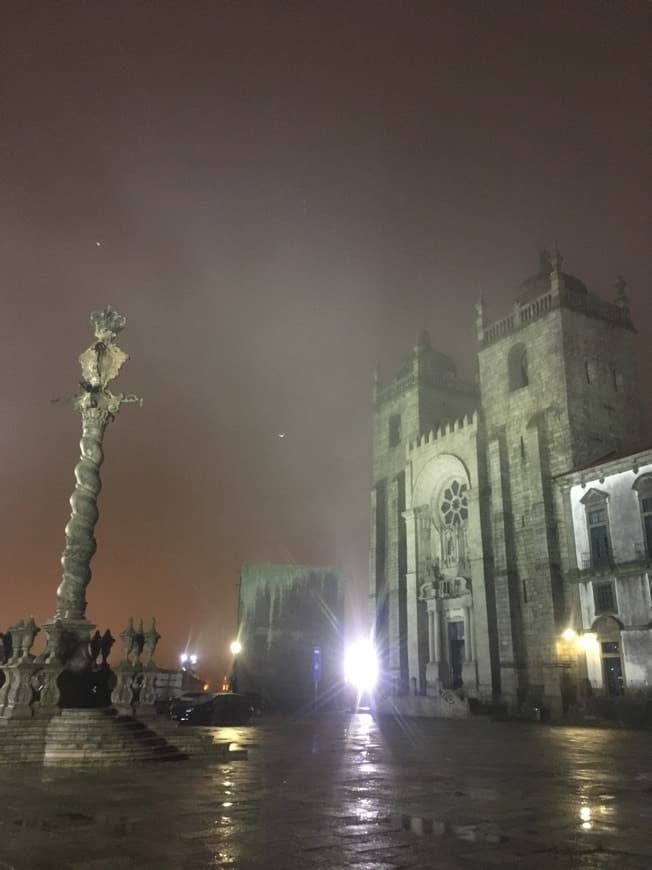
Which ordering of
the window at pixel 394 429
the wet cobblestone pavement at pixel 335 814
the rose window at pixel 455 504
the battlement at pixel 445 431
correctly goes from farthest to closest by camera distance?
the window at pixel 394 429
the rose window at pixel 455 504
the battlement at pixel 445 431
the wet cobblestone pavement at pixel 335 814

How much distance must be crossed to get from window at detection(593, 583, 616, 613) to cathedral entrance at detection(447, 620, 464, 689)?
33.3ft

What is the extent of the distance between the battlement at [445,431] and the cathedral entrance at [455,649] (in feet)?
37.9

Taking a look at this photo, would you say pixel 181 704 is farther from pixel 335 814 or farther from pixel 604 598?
pixel 335 814

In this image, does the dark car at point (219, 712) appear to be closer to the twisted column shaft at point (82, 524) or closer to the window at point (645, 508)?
the twisted column shaft at point (82, 524)

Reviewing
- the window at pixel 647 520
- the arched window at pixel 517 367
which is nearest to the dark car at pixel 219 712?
the window at pixel 647 520

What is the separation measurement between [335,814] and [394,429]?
43.7 meters

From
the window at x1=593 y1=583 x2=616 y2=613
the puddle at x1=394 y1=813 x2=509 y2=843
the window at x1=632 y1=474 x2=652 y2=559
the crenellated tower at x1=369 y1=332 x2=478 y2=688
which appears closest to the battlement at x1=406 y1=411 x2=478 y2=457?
the crenellated tower at x1=369 y1=332 x2=478 y2=688

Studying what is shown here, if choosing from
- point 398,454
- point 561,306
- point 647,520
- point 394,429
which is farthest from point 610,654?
point 394,429

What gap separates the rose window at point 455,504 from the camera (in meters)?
41.0

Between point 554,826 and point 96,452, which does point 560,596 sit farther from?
point 554,826

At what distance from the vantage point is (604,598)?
3027 centimetres

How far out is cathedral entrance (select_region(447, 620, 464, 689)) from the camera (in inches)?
1540

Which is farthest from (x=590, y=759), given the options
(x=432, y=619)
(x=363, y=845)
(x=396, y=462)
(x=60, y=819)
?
(x=396, y=462)

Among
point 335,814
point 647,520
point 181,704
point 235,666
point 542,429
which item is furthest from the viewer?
point 235,666
